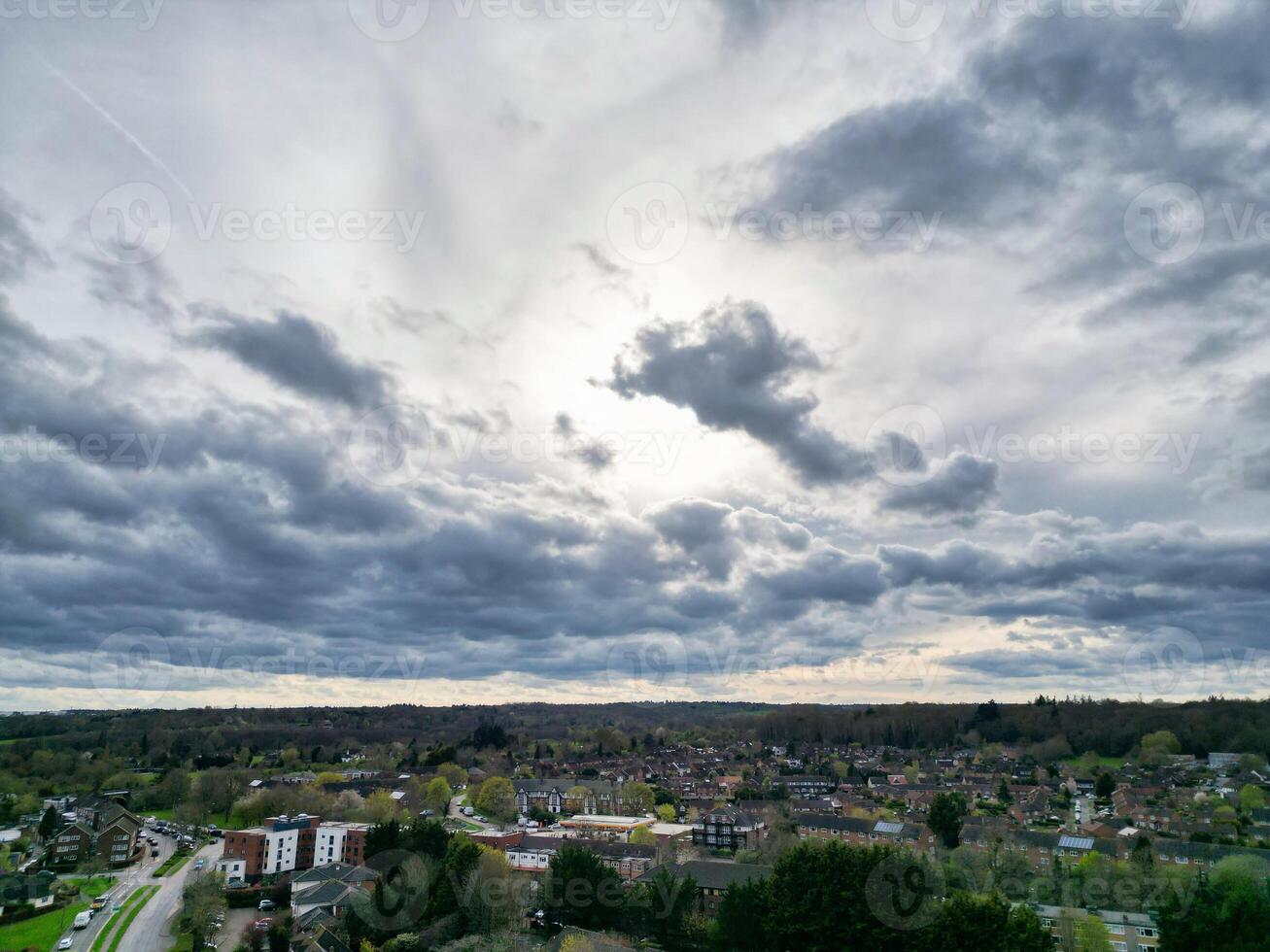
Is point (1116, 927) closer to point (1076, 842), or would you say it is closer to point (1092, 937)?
point (1092, 937)

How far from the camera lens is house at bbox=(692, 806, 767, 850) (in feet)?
235

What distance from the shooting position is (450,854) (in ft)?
156

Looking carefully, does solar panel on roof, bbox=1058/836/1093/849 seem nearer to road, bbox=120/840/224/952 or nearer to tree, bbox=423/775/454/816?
tree, bbox=423/775/454/816

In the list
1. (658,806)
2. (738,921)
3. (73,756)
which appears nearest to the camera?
(738,921)

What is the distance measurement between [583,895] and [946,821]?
3575 centimetres

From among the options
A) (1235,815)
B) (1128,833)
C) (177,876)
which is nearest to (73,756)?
(177,876)

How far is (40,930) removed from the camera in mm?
44219

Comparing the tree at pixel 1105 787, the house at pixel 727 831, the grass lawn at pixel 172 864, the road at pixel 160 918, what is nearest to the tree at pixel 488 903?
the road at pixel 160 918

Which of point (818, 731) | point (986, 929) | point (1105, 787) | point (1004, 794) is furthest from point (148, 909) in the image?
point (818, 731)

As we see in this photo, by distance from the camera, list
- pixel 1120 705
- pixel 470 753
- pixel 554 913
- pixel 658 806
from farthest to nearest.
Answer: pixel 1120 705
pixel 470 753
pixel 658 806
pixel 554 913

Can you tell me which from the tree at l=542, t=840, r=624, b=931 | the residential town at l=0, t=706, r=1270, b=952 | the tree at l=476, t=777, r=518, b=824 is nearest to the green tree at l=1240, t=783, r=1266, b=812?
the residential town at l=0, t=706, r=1270, b=952

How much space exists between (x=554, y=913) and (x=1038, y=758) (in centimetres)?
10957

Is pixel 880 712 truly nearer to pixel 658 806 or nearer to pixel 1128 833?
pixel 658 806

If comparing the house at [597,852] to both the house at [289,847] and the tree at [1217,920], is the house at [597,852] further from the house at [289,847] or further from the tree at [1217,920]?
the tree at [1217,920]
